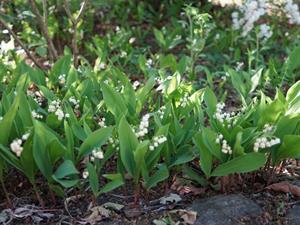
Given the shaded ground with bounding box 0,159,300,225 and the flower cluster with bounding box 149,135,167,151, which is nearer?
the flower cluster with bounding box 149,135,167,151

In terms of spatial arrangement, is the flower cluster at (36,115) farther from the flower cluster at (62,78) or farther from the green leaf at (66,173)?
the flower cluster at (62,78)

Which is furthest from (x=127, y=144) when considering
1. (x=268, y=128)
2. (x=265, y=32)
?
(x=265, y=32)

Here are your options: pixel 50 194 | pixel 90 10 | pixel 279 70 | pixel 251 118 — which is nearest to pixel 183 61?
pixel 279 70

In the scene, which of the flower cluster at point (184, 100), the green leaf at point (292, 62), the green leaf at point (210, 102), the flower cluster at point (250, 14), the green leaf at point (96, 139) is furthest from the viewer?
the flower cluster at point (250, 14)

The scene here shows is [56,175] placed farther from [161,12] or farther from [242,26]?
[161,12]

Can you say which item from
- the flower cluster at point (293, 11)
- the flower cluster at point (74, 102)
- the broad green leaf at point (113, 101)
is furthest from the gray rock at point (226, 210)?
the flower cluster at point (293, 11)

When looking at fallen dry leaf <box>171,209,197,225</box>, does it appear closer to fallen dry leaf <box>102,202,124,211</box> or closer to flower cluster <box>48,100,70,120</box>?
A: fallen dry leaf <box>102,202,124,211</box>

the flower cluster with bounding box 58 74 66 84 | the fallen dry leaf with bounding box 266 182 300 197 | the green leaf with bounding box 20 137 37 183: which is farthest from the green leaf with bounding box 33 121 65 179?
the fallen dry leaf with bounding box 266 182 300 197
